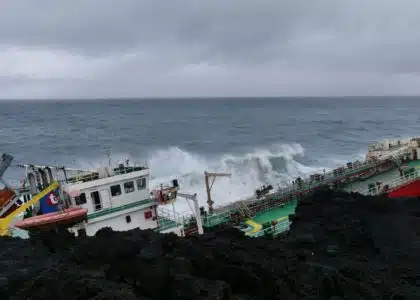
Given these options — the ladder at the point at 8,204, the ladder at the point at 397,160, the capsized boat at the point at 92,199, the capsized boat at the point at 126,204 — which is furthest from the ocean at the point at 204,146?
the ladder at the point at 8,204

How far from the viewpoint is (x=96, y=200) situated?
20.3m

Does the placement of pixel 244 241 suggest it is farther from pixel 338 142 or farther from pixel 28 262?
pixel 338 142

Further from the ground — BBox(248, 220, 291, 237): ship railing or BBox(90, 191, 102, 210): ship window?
BBox(90, 191, 102, 210): ship window

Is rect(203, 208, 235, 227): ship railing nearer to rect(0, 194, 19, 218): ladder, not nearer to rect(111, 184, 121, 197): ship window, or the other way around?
rect(111, 184, 121, 197): ship window

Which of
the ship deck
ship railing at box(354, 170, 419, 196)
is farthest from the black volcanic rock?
the ship deck

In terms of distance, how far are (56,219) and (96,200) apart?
2.59 m

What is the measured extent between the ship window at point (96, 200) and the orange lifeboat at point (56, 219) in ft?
3.46

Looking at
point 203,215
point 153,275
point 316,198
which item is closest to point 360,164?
point 203,215

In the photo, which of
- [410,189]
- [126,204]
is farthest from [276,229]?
[410,189]

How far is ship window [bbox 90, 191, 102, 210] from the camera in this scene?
2017 cm

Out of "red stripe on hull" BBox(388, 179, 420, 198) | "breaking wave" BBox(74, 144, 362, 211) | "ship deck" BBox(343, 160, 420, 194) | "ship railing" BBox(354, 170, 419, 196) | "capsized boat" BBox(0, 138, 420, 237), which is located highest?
"capsized boat" BBox(0, 138, 420, 237)

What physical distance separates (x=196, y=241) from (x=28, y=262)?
3.44m

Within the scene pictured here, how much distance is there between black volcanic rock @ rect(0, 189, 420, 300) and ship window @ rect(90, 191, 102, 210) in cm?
971

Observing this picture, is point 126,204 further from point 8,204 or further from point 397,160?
point 397,160
